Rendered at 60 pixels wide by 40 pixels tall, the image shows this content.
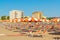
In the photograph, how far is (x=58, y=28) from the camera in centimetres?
3788

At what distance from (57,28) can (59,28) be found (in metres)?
0.88

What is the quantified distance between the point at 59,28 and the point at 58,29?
0.40 metres

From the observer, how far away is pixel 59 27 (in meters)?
38.2

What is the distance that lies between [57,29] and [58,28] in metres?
0.82

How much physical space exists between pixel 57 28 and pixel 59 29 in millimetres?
611

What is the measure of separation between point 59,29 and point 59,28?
0.40 meters

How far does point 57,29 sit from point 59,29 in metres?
0.69

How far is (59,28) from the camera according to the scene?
3769 cm

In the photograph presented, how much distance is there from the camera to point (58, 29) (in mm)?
38000

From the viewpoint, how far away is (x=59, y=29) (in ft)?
125

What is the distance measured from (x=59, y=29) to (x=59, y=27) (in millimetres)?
415

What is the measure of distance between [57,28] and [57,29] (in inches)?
9.2

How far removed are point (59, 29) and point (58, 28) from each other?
0.33m
